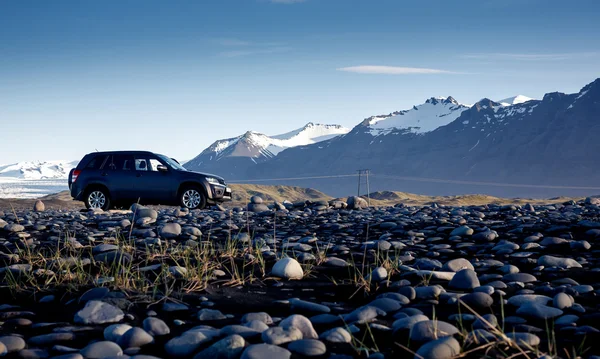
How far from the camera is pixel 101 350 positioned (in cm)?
269

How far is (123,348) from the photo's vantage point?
9.21 feet

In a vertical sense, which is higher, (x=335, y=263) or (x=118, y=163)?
(x=118, y=163)

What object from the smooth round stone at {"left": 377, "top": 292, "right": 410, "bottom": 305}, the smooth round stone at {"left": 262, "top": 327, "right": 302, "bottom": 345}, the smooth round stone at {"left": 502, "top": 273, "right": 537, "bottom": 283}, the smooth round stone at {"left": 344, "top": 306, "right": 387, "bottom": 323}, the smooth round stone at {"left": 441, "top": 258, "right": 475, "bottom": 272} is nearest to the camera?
the smooth round stone at {"left": 262, "top": 327, "right": 302, "bottom": 345}

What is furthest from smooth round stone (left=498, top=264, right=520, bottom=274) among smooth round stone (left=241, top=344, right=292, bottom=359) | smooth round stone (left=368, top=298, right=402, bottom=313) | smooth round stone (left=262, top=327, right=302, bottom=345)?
smooth round stone (left=241, top=344, right=292, bottom=359)

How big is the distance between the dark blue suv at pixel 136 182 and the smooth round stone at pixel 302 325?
11508mm

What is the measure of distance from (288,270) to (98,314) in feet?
5.61

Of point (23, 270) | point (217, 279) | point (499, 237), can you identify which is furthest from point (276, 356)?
point (499, 237)

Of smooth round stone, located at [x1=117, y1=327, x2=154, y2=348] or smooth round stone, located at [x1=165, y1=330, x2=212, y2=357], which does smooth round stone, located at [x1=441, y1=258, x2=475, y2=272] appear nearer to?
smooth round stone, located at [x1=165, y1=330, x2=212, y2=357]

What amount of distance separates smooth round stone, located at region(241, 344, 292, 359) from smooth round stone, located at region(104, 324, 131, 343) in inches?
31.2

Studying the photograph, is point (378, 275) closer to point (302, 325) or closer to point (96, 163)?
point (302, 325)

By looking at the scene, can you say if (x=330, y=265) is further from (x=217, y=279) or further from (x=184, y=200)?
(x=184, y=200)

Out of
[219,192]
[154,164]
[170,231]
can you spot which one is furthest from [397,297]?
[154,164]

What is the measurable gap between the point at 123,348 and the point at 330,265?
2.68 meters

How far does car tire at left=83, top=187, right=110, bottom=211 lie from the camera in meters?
14.5
